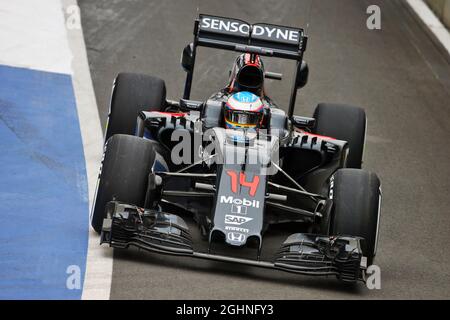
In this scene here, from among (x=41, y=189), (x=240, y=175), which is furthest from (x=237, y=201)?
(x=41, y=189)

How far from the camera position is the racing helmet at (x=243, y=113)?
1130cm

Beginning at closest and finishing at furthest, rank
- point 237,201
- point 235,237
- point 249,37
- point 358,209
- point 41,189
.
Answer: point 235,237 → point 237,201 → point 358,209 → point 41,189 → point 249,37

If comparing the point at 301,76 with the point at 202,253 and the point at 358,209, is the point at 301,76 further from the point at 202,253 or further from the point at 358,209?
the point at 202,253

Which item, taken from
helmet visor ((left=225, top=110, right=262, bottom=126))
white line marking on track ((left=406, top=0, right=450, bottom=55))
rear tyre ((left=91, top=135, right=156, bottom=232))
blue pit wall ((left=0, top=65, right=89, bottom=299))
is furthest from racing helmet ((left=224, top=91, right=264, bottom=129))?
white line marking on track ((left=406, top=0, right=450, bottom=55))

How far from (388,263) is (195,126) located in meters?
2.30

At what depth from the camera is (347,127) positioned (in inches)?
494

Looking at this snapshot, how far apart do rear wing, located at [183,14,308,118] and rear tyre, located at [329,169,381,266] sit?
2.09m

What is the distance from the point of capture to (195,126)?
11.5 metres

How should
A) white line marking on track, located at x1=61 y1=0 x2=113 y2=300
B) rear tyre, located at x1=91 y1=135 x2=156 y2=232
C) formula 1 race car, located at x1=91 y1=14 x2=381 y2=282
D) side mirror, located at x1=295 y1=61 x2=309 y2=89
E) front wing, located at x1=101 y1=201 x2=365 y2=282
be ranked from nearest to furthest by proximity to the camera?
white line marking on track, located at x1=61 y1=0 x2=113 y2=300 → front wing, located at x1=101 y1=201 x2=365 y2=282 → formula 1 race car, located at x1=91 y1=14 x2=381 y2=282 → rear tyre, located at x1=91 y1=135 x2=156 y2=232 → side mirror, located at x1=295 y1=61 x2=309 y2=89

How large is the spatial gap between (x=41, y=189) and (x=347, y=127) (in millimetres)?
3297

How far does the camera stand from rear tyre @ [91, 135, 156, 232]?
10.4 m

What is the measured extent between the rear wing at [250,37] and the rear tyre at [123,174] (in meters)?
1.90

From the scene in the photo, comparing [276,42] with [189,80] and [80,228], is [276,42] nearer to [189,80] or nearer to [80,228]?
[189,80]

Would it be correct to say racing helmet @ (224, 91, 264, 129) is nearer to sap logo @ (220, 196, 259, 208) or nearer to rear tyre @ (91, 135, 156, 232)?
rear tyre @ (91, 135, 156, 232)
